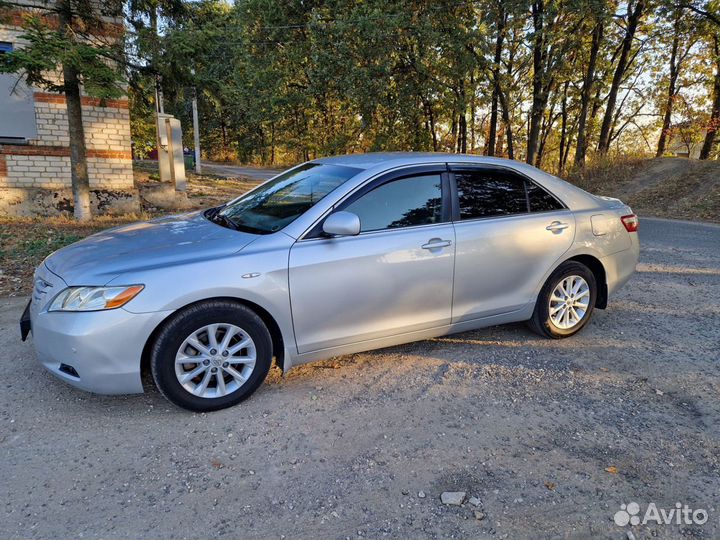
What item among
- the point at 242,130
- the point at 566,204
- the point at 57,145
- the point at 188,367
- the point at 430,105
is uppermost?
the point at 242,130

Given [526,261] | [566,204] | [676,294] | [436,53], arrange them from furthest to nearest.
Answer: [436,53]
[676,294]
[566,204]
[526,261]

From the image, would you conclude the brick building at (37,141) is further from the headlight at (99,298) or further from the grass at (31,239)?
the headlight at (99,298)

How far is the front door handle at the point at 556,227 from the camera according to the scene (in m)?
4.30

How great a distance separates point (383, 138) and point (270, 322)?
698 inches

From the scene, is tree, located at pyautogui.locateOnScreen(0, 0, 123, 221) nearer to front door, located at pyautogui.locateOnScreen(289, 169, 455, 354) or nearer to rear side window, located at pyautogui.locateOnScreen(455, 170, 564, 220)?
front door, located at pyautogui.locateOnScreen(289, 169, 455, 354)

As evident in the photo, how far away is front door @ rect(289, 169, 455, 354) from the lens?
342 cm

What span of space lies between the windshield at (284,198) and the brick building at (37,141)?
6.37 meters

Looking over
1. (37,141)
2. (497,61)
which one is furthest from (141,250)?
(497,61)

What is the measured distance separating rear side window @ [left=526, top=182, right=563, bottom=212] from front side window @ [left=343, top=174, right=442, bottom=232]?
0.92 m

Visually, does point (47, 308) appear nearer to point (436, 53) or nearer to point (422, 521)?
point (422, 521)

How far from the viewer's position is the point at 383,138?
2019 centimetres

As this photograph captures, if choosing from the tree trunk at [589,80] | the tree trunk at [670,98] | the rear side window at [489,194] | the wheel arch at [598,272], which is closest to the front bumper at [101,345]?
the rear side window at [489,194]

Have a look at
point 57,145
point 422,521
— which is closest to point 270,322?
point 422,521

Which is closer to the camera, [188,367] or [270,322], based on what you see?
[188,367]
